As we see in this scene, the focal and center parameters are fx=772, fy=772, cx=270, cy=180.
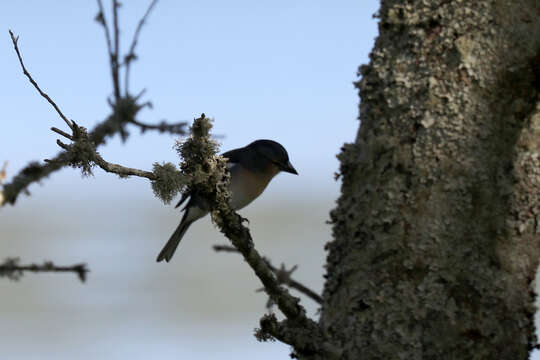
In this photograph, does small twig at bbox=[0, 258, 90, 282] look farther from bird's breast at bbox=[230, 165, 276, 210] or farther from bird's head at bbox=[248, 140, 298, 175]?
bird's head at bbox=[248, 140, 298, 175]

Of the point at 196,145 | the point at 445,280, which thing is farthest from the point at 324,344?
the point at 196,145

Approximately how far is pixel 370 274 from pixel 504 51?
1085mm

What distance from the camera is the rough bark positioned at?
3006 mm

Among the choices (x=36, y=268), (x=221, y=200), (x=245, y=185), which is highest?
(x=245, y=185)

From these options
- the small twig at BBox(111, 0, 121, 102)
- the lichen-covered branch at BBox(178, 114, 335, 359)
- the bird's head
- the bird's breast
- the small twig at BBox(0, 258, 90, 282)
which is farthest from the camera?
the bird's head

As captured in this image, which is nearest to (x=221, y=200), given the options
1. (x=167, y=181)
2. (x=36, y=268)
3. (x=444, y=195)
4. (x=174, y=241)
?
(x=167, y=181)

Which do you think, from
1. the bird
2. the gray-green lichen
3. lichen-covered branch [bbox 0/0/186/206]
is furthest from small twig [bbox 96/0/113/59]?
the bird

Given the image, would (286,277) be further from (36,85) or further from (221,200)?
(36,85)

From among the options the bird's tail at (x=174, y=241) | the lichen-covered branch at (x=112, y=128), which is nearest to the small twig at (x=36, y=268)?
the lichen-covered branch at (x=112, y=128)

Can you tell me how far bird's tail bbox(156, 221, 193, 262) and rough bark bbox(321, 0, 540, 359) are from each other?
13.2 feet

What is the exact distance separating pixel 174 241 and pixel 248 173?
3.35 feet

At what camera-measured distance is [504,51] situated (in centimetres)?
322

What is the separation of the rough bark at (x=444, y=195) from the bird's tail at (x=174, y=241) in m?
4.02

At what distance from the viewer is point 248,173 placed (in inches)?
268
